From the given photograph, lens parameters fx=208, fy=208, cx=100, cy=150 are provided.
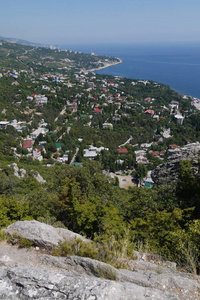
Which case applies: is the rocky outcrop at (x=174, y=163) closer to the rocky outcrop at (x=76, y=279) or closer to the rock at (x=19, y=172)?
the rocky outcrop at (x=76, y=279)

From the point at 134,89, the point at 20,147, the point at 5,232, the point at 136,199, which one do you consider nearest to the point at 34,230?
the point at 5,232

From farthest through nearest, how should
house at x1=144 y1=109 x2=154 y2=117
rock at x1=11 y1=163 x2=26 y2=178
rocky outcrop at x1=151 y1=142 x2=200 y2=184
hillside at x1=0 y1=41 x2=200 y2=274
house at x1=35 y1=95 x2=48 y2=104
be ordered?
house at x1=144 y1=109 x2=154 y2=117, house at x1=35 y1=95 x2=48 y2=104, rock at x1=11 y1=163 x2=26 y2=178, rocky outcrop at x1=151 y1=142 x2=200 y2=184, hillside at x1=0 y1=41 x2=200 y2=274

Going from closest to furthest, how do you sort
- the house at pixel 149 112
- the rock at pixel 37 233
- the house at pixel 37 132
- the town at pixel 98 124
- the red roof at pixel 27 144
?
1. the rock at pixel 37 233
2. the town at pixel 98 124
3. the red roof at pixel 27 144
4. the house at pixel 37 132
5. the house at pixel 149 112

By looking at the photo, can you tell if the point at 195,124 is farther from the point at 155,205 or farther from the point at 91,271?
the point at 91,271

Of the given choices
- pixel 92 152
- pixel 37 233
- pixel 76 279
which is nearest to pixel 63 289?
pixel 76 279

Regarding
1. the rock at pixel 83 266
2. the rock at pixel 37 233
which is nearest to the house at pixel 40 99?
the rock at pixel 37 233

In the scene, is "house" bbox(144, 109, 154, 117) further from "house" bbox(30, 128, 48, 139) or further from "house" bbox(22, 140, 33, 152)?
"house" bbox(22, 140, 33, 152)

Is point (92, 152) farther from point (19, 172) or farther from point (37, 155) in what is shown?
point (19, 172)

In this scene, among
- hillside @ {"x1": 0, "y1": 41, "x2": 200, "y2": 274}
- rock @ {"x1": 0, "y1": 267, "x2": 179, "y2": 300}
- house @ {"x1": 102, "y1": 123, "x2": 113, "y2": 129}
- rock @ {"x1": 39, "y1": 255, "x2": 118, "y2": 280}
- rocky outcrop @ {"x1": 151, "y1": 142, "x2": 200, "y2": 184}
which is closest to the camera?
rock @ {"x1": 0, "y1": 267, "x2": 179, "y2": 300}

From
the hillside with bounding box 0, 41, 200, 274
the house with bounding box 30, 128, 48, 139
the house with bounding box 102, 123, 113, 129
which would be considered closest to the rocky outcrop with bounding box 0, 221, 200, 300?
the hillside with bounding box 0, 41, 200, 274
